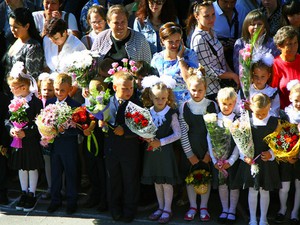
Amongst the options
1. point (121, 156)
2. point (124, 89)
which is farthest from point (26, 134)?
point (124, 89)

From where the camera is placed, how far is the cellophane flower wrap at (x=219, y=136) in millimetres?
6277

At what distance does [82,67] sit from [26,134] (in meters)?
1.01

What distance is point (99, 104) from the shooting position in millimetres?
6383

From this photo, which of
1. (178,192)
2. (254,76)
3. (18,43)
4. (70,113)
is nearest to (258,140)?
(254,76)

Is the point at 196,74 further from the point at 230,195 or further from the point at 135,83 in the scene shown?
the point at 230,195

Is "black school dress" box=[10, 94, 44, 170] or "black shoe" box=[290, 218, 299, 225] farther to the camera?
"black school dress" box=[10, 94, 44, 170]

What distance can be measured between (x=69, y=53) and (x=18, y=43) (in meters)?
0.70

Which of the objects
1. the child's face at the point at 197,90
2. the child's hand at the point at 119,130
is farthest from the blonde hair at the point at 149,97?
the child's hand at the point at 119,130

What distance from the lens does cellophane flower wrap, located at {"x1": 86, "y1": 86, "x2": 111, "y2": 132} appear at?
6.38 meters

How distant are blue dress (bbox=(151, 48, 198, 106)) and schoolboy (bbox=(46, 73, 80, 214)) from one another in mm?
1032

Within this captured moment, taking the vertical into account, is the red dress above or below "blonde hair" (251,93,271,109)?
above

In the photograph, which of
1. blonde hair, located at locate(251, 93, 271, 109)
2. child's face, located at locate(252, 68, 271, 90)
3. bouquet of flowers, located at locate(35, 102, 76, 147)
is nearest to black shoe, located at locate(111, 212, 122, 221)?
bouquet of flowers, located at locate(35, 102, 76, 147)

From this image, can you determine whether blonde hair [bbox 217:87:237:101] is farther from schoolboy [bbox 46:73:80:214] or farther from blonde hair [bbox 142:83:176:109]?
schoolboy [bbox 46:73:80:214]

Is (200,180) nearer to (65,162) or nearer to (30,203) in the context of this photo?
(65,162)
